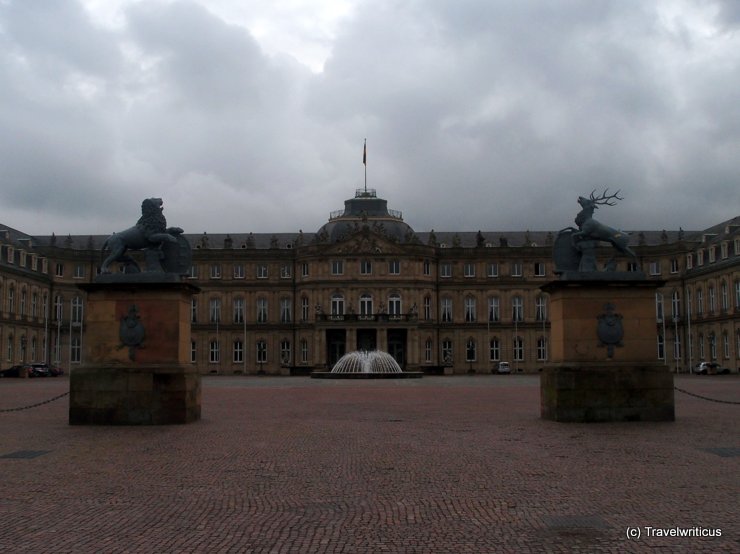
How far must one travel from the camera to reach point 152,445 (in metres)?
16.1

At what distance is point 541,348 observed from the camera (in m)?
98.9

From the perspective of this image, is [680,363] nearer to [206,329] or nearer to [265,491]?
[206,329]

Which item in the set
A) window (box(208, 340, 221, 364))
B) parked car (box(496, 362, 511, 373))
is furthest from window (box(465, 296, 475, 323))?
window (box(208, 340, 221, 364))

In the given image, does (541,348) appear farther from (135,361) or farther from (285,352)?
(135,361)

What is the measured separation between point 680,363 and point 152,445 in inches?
3437

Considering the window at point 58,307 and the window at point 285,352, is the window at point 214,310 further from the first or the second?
the window at point 58,307

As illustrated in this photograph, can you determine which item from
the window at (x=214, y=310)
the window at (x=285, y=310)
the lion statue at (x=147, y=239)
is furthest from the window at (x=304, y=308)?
the lion statue at (x=147, y=239)

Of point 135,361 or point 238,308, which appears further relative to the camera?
point 238,308

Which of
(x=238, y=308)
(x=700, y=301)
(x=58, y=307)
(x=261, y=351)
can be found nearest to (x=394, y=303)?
(x=261, y=351)

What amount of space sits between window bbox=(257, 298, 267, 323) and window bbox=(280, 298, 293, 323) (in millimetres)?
1946

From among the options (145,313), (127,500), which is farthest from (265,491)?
(145,313)

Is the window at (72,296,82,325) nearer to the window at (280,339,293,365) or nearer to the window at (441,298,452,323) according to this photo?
the window at (280,339,293,365)

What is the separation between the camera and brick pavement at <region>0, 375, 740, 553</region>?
8.71 meters

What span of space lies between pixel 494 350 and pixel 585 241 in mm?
78983
